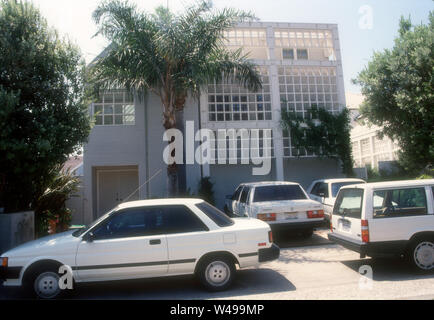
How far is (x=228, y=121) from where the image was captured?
13.5 m

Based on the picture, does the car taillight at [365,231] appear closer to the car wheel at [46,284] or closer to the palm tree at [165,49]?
the car wheel at [46,284]

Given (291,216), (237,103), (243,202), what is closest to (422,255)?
(291,216)

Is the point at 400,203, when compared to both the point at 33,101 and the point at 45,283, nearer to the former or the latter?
the point at 45,283

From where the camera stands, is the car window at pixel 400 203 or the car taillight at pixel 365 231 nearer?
the car taillight at pixel 365 231

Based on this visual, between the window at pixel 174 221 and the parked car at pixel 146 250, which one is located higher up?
the window at pixel 174 221

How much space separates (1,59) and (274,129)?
976cm

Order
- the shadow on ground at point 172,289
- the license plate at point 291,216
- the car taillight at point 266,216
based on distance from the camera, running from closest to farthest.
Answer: the shadow on ground at point 172,289, the car taillight at point 266,216, the license plate at point 291,216

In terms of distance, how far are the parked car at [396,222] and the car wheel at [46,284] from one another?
16.3ft

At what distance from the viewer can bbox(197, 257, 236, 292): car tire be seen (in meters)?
5.13

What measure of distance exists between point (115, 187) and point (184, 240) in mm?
9282

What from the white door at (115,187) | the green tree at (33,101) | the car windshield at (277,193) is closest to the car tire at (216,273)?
the car windshield at (277,193)

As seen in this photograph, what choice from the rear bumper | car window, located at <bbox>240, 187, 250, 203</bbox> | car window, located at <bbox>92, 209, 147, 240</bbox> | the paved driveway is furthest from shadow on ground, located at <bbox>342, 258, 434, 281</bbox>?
car window, located at <bbox>92, 209, 147, 240</bbox>

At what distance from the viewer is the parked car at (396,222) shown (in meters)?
5.61

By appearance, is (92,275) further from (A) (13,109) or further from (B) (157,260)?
(A) (13,109)
